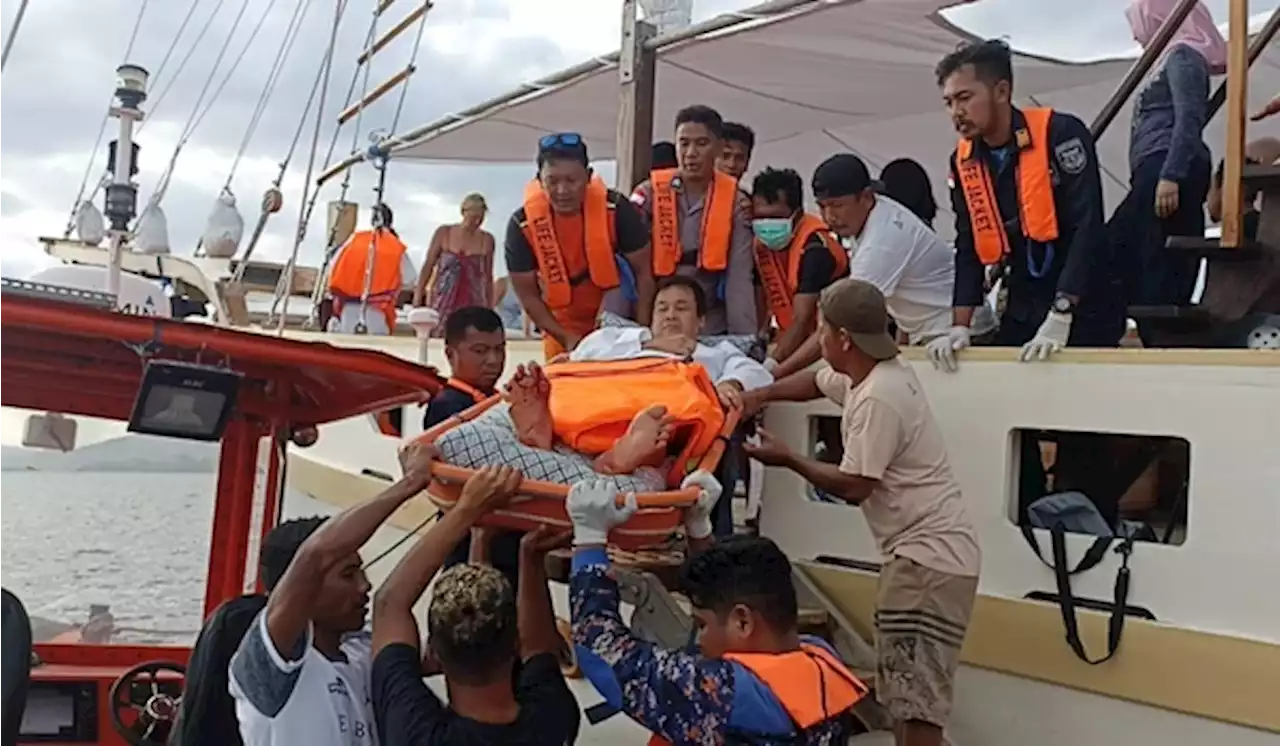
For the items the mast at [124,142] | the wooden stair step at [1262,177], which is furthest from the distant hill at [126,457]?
the wooden stair step at [1262,177]

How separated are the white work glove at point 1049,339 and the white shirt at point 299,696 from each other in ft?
8.72

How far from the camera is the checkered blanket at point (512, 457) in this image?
3.12 meters

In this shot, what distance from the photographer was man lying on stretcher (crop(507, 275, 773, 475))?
3.37m

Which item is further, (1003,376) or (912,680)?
(1003,376)

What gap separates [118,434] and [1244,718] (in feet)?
11.4

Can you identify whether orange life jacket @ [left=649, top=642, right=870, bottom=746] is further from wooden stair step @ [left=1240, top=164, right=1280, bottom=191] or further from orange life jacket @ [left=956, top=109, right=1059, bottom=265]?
wooden stair step @ [left=1240, top=164, right=1280, bottom=191]

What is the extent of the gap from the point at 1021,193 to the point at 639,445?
1.98 m

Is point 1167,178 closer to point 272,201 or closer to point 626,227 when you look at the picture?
point 626,227

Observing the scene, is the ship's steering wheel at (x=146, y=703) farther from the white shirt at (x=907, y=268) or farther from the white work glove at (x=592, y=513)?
the white shirt at (x=907, y=268)

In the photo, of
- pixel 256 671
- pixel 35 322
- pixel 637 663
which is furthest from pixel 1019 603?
pixel 35 322

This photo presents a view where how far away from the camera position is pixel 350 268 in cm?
874

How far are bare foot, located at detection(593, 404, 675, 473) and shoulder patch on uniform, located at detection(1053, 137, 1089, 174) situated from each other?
6.43ft

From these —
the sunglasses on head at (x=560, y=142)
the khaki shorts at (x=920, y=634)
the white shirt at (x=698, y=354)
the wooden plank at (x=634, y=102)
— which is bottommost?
the khaki shorts at (x=920, y=634)

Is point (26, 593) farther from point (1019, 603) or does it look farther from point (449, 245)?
point (1019, 603)
